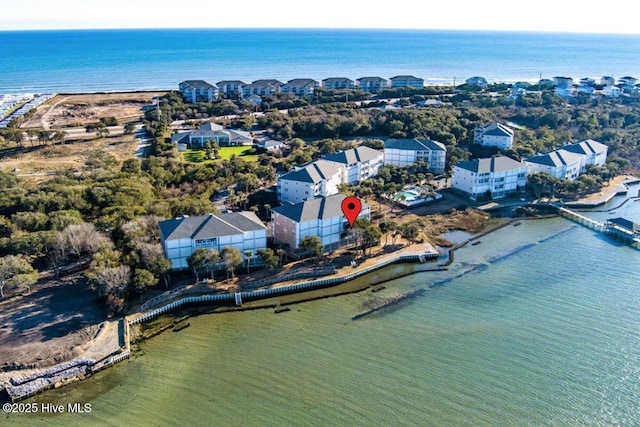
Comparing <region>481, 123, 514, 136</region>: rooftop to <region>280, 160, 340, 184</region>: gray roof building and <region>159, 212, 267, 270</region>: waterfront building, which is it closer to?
<region>280, 160, 340, 184</region>: gray roof building

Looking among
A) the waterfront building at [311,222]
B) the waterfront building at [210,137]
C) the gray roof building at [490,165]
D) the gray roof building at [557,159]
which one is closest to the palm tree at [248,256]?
the waterfront building at [311,222]

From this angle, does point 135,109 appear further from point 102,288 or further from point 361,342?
point 361,342

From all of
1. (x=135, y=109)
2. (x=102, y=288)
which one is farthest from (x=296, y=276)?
Answer: (x=135, y=109)

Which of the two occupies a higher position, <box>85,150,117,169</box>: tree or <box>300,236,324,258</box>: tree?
<box>85,150,117,169</box>: tree

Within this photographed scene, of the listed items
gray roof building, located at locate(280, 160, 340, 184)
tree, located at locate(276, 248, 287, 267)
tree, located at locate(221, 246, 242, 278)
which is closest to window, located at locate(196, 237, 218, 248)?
tree, located at locate(221, 246, 242, 278)

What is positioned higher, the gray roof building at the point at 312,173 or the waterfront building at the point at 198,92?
the waterfront building at the point at 198,92

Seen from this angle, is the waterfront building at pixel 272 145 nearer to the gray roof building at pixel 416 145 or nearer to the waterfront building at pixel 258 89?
the gray roof building at pixel 416 145

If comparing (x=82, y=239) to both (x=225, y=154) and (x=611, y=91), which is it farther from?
(x=611, y=91)
